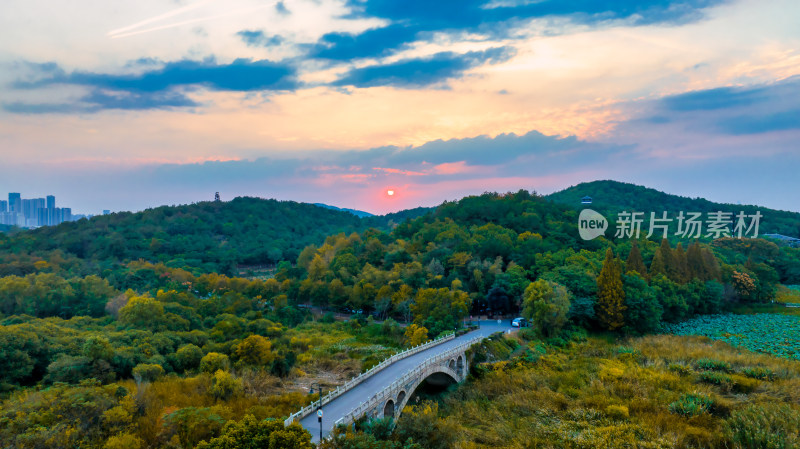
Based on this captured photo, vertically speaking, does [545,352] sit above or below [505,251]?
below

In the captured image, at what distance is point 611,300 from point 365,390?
1215 inches

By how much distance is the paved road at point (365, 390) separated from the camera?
19698mm

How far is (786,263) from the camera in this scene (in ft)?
236

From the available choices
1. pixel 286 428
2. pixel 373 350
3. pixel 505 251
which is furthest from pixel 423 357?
pixel 505 251

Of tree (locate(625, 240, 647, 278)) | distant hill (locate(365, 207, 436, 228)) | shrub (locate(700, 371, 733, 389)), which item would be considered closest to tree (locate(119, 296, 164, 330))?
shrub (locate(700, 371, 733, 389))

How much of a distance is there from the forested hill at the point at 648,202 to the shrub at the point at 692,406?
97.2 metres

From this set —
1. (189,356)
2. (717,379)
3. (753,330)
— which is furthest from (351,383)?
(753,330)

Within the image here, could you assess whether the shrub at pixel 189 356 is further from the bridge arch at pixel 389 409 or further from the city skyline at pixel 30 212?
the city skyline at pixel 30 212

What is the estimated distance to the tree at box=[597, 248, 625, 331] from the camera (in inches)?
1788

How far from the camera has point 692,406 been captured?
2525cm

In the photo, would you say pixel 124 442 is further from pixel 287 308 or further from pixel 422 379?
pixel 287 308

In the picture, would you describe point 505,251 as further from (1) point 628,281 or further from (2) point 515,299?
(1) point 628,281

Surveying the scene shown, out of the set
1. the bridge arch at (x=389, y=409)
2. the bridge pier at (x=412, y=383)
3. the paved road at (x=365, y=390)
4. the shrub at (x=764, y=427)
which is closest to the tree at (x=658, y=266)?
the paved road at (x=365, y=390)

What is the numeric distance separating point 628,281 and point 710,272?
17.6 m
